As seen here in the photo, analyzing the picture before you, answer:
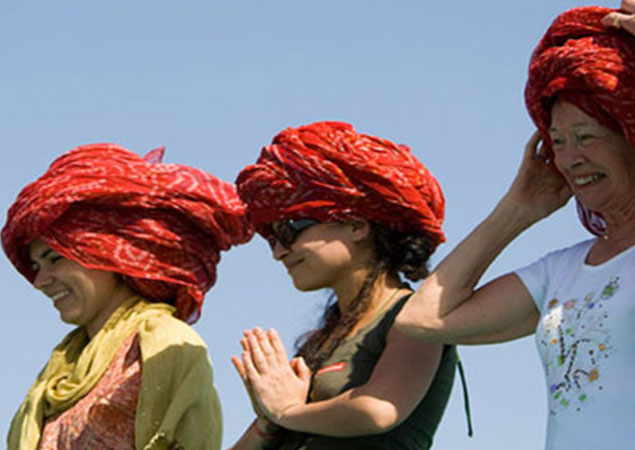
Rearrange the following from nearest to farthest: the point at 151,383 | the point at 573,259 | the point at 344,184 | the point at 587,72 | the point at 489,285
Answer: the point at 587,72, the point at 573,259, the point at 489,285, the point at 344,184, the point at 151,383

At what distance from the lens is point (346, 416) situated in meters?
4.89

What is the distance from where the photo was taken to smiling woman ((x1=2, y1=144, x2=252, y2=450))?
19.1ft

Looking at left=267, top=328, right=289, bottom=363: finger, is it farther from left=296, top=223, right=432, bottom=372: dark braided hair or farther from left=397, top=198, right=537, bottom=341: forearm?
left=397, top=198, right=537, bottom=341: forearm

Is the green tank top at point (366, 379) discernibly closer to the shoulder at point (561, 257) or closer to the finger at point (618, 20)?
the shoulder at point (561, 257)

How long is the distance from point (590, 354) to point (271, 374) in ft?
4.49

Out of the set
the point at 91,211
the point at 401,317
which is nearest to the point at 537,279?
the point at 401,317

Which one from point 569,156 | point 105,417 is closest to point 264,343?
point 105,417

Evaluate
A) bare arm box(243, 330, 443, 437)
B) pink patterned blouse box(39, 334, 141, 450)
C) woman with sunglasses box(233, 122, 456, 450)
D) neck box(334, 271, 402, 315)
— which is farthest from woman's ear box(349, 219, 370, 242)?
pink patterned blouse box(39, 334, 141, 450)

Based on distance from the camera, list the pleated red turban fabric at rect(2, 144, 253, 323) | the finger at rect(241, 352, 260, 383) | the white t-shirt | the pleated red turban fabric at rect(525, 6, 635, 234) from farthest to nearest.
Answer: the pleated red turban fabric at rect(2, 144, 253, 323) → the finger at rect(241, 352, 260, 383) → the pleated red turban fabric at rect(525, 6, 635, 234) → the white t-shirt

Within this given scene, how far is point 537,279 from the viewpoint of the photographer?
4.71 meters

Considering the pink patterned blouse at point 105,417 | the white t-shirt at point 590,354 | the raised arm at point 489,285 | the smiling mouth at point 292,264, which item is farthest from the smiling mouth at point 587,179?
the pink patterned blouse at point 105,417

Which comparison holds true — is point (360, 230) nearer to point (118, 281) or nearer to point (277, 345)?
point (277, 345)

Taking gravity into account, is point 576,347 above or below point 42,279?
below

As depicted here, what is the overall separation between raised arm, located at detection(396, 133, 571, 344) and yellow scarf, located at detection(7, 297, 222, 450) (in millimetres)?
1284
